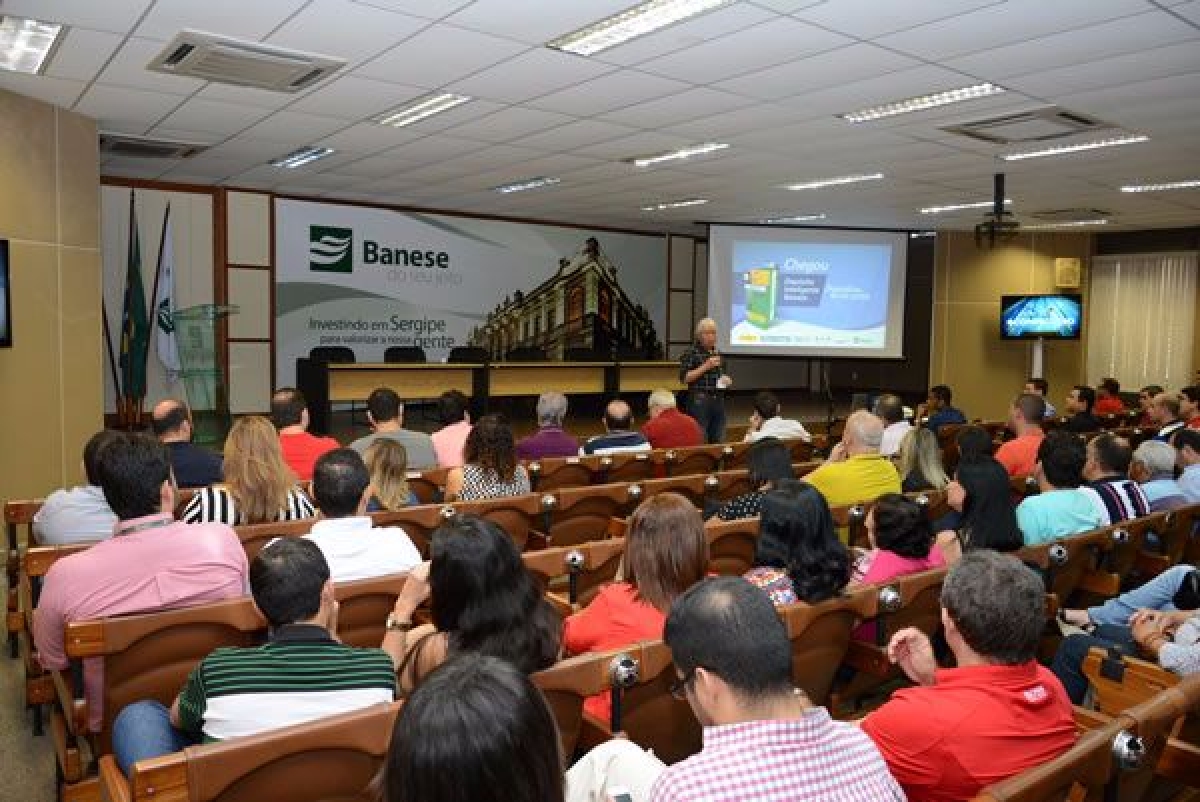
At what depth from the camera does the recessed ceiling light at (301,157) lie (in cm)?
813

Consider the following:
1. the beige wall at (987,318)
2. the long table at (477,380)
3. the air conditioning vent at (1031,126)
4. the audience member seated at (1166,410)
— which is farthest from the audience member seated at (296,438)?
the beige wall at (987,318)

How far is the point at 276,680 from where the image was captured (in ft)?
5.41

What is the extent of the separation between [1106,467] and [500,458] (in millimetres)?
3028

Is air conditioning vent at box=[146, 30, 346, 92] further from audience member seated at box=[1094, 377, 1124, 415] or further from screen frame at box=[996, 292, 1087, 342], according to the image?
screen frame at box=[996, 292, 1087, 342]

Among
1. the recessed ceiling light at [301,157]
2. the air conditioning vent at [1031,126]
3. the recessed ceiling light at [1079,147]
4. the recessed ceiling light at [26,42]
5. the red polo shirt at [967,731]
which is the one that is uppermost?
the recessed ceiling light at [301,157]

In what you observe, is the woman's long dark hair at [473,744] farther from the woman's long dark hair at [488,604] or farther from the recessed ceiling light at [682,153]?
the recessed ceiling light at [682,153]

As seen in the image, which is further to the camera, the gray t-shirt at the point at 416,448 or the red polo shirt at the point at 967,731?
the gray t-shirt at the point at 416,448

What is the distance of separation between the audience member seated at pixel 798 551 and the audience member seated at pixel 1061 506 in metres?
1.69

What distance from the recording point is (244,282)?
10.7m

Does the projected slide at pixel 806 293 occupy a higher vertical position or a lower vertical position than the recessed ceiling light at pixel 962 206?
lower

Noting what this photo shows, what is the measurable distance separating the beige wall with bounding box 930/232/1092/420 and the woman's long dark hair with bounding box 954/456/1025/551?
426 inches

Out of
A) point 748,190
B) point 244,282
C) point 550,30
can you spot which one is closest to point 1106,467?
point 550,30

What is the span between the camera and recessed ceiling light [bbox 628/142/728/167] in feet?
24.4

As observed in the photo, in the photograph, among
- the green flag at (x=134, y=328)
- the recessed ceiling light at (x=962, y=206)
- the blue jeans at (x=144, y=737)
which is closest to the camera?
the blue jeans at (x=144, y=737)
